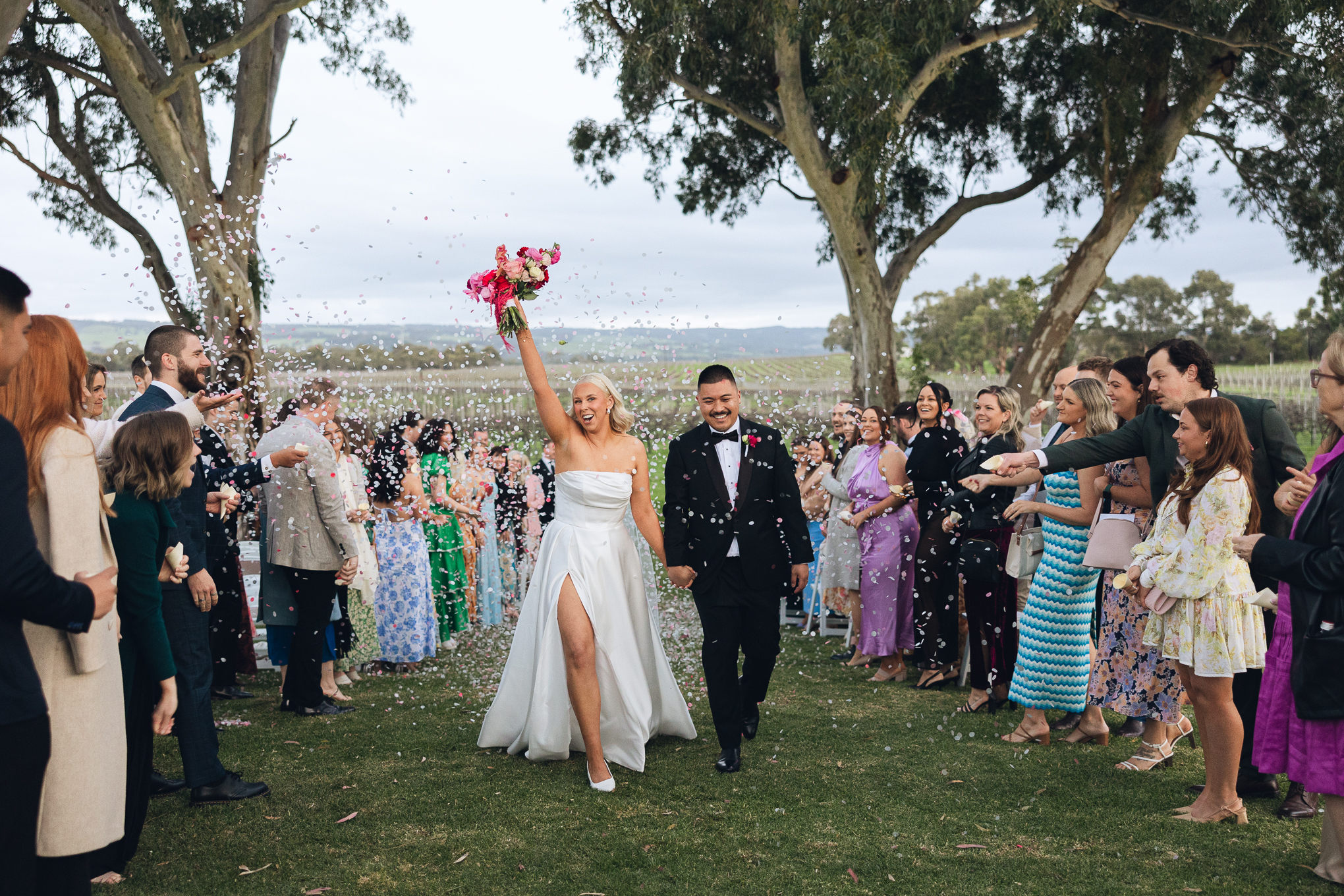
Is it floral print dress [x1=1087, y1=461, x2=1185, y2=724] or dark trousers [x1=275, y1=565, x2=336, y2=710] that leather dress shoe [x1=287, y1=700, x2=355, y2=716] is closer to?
dark trousers [x1=275, y1=565, x2=336, y2=710]

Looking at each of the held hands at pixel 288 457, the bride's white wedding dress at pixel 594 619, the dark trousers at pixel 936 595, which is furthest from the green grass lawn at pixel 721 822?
the held hands at pixel 288 457

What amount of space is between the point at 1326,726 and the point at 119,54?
1247 cm

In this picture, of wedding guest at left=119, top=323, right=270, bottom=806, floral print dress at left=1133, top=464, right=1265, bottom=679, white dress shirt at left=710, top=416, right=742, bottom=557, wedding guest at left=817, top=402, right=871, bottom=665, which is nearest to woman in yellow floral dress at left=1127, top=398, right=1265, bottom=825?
floral print dress at left=1133, top=464, right=1265, bottom=679

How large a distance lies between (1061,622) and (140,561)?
4888 mm

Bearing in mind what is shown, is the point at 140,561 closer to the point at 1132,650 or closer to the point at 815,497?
the point at 1132,650

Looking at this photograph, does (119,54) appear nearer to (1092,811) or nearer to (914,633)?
(914,633)

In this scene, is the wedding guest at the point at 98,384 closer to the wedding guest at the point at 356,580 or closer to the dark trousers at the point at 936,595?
the wedding guest at the point at 356,580

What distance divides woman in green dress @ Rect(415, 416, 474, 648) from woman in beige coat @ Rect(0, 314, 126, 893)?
18.6 feet

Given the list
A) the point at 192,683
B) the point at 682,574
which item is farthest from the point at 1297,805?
the point at 192,683

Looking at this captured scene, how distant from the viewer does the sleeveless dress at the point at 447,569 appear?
885cm

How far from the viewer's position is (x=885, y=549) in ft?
25.8

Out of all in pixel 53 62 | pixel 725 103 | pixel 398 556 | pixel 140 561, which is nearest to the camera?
pixel 140 561

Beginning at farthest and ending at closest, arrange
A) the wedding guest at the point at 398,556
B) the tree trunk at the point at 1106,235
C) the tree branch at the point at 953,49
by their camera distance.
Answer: the tree trunk at the point at 1106,235 < the tree branch at the point at 953,49 < the wedding guest at the point at 398,556

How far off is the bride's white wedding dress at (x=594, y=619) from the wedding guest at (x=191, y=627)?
152 cm
